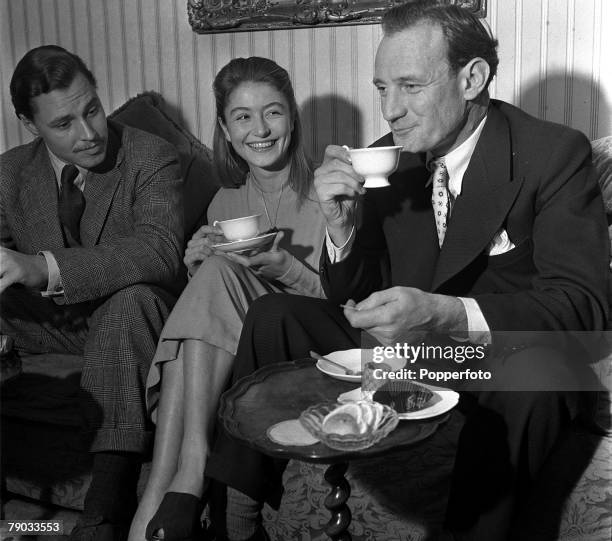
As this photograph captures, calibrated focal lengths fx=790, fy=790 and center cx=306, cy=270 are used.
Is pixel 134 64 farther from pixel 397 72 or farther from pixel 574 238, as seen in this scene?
pixel 574 238

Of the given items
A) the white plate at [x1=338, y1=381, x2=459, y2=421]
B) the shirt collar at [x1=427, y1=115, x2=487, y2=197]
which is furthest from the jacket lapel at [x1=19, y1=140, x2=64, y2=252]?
the white plate at [x1=338, y1=381, x2=459, y2=421]

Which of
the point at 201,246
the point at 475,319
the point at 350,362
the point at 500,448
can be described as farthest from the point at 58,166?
the point at 500,448

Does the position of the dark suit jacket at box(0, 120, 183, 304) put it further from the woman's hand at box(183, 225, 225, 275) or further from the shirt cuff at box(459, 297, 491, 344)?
the shirt cuff at box(459, 297, 491, 344)

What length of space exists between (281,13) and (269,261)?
117cm

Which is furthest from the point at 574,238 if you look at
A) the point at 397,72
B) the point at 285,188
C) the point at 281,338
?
the point at 285,188

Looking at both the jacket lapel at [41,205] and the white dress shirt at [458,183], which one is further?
the jacket lapel at [41,205]

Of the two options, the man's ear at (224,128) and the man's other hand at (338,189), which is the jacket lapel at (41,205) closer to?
the man's ear at (224,128)

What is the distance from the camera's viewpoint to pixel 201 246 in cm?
216

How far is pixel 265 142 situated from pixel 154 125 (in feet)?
2.31

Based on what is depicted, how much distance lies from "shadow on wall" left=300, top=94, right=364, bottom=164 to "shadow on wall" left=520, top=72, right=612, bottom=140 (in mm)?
594

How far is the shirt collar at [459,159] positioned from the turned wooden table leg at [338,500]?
756 mm

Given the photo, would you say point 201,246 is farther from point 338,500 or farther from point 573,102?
point 573,102

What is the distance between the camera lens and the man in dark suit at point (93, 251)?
1.93 m

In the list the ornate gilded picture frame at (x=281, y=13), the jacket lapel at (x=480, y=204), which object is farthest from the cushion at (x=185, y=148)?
the jacket lapel at (x=480, y=204)
